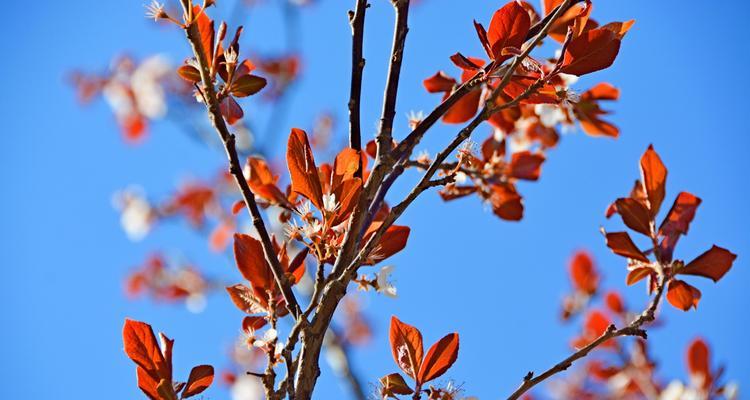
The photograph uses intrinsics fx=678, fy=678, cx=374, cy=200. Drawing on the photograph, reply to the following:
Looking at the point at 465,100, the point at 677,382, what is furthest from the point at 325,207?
the point at 677,382

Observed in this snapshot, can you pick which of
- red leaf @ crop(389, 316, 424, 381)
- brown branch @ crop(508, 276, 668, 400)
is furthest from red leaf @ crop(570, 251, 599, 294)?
red leaf @ crop(389, 316, 424, 381)

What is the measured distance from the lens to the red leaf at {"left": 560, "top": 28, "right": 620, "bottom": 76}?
97 cm

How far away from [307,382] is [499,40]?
556mm

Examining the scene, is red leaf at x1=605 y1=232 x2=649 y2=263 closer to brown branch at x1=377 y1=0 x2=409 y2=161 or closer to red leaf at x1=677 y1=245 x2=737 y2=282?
red leaf at x1=677 y1=245 x2=737 y2=282

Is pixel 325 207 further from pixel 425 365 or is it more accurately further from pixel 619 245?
pixel 619 245

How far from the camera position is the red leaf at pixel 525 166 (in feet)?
4.94

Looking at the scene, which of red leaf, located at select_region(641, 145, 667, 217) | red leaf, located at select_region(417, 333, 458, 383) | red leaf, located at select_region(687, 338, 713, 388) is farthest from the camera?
red leaf, located at select_region(687, 338, 713, 388)

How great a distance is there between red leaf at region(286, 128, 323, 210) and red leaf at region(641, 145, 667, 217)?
1.92 feet

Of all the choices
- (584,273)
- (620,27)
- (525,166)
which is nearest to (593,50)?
(620,27)

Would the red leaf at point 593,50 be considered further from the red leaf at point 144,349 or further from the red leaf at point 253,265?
the red leaf at point 144,349

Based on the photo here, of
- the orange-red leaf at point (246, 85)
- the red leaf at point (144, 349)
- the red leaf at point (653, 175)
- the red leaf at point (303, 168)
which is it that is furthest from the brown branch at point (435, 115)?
the red leaf at point (144, 349)

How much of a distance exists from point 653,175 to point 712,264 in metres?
A: 0.18

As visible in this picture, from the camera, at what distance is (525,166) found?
151 cm

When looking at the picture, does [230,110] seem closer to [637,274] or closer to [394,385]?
[394,385]
